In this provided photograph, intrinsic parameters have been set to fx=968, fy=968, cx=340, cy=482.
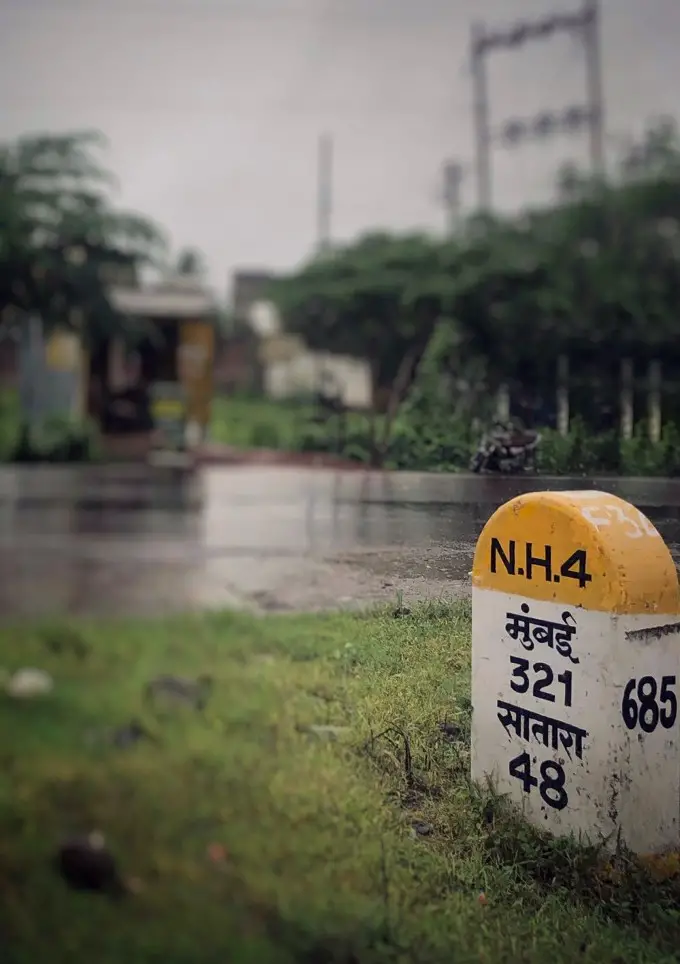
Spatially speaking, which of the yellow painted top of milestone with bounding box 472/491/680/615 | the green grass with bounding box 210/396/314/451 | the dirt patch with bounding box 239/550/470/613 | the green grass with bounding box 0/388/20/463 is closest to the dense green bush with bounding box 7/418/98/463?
the green grass with bounding box 0/388/20/463

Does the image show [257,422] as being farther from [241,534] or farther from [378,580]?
[378,580]

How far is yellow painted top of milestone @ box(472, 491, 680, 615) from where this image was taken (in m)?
2.03

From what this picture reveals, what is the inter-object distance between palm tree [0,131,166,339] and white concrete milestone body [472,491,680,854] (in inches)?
79.8

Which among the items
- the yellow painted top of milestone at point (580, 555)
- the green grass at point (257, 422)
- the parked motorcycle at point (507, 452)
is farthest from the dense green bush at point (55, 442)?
the yellow painted top of milestone at point (580, 555)

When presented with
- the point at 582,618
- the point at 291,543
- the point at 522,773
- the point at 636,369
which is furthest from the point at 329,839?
the point at 636,369

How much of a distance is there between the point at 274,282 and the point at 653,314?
1.58m

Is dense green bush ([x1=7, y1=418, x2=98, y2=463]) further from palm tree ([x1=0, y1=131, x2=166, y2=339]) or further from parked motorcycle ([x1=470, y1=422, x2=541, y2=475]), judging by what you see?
parked motorcycle ([x1=470, y1=422, x2=541, y2=475])

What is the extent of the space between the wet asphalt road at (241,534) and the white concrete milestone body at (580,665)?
137 millimetres

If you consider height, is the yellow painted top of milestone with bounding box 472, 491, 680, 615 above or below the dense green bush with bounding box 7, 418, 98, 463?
below

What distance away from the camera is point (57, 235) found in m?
3.76

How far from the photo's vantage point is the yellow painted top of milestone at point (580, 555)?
6.66 feet

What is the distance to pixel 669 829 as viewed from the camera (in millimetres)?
2242

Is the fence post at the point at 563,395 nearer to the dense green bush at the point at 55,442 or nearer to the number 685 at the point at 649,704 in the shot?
the number 685 at the point at 649,704

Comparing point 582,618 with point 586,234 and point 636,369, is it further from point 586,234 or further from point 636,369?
point 586,234
